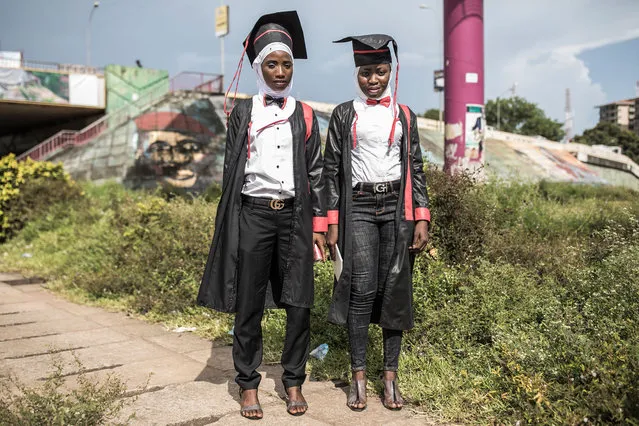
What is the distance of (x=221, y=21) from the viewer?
3656cm

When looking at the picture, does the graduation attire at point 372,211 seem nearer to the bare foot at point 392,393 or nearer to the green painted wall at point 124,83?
the bare foot at point 392,393

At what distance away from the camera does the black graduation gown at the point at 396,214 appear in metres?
3.75

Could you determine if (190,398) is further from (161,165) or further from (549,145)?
(549,145)

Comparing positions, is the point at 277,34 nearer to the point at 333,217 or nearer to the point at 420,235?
the point at 333,217

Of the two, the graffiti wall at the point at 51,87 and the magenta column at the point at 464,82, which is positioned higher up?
the graffiti wall at the point at 51,87

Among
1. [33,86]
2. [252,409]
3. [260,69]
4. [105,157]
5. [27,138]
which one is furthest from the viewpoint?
[27,138]

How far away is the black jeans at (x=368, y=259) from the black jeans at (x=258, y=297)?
32 cm

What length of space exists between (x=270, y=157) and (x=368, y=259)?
2.89 ft

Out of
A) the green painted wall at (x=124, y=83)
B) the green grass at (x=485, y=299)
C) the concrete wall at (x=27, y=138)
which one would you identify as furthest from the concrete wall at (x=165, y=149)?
the concrete wall at (x=27, y=138)

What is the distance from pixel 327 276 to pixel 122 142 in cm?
1820

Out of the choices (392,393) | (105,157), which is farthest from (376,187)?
(105,157)

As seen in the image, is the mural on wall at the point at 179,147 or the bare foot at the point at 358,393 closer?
the bare foot at the point at 358,393

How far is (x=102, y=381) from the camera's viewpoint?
166 inches

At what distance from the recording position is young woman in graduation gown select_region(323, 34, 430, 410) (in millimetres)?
3758
